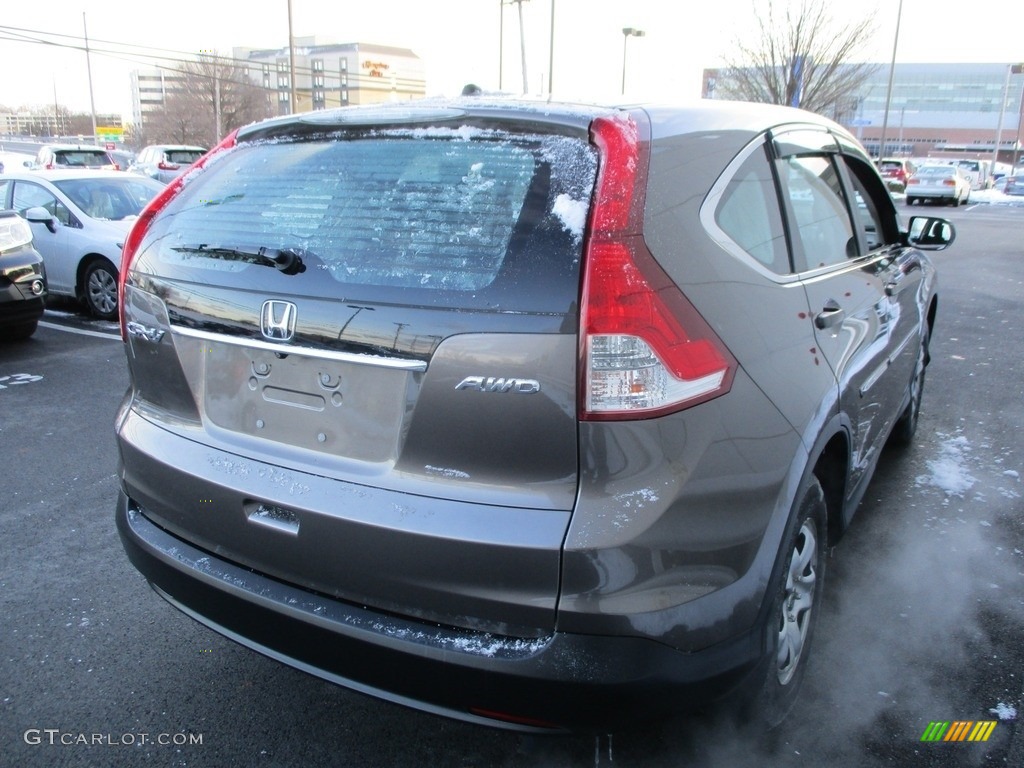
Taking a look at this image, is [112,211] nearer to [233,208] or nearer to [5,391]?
[5,391]

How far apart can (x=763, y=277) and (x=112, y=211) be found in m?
8.95

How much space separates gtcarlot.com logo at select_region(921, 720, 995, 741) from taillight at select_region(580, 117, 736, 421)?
4.63ft

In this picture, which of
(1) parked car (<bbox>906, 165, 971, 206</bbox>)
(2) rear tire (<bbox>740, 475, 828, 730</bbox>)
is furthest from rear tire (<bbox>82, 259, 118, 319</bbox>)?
(1) parked car (<bbox>906, 165, 971, 206</bbox>)

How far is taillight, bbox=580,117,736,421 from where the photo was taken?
1.68 metres

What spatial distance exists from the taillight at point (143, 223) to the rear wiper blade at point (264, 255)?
13.5 inches

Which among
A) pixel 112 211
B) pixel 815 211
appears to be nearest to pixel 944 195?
pixel 112 211

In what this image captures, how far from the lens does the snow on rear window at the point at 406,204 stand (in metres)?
1.81

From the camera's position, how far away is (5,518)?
3.80 meters

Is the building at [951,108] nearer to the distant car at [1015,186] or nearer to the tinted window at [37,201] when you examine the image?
the distant car at [1015,186]

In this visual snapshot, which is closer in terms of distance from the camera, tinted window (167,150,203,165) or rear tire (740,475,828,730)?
rear tire (740,475,828,730)

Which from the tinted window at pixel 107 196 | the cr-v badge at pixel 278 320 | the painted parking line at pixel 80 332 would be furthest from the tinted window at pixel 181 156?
the cr-v badge at pixel 278 320

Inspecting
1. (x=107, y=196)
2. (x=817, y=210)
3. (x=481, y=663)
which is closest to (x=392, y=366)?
(x=481, y=663)

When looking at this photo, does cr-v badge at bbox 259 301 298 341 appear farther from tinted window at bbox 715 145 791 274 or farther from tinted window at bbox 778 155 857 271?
tinted window at bbox 778 155 857 271

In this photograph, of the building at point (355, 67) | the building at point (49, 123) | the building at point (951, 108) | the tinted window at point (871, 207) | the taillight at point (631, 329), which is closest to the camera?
the taillight at point (631, 329)
